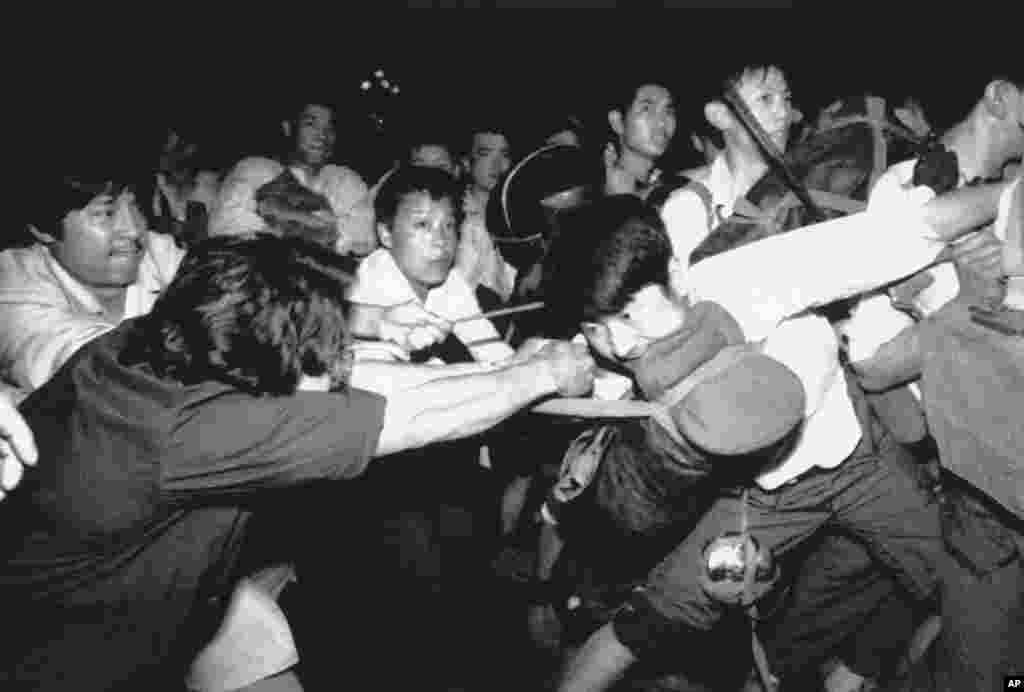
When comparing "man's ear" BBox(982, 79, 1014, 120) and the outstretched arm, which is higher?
"man's ear" BBox(982, 79, 1014, 120)

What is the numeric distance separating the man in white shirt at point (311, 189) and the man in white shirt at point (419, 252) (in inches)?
12.9

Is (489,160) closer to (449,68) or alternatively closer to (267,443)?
(267,443)

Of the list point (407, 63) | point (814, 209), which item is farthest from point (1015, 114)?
point (407, 63)

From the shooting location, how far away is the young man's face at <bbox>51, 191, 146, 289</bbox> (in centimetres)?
298

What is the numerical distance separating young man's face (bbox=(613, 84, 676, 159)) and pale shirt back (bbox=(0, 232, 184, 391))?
2699mm

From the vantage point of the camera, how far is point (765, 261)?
81.3 inches

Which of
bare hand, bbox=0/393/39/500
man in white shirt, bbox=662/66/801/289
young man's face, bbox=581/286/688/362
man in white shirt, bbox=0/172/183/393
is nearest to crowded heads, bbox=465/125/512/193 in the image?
man in white shirt, bbox=662/66/801/289

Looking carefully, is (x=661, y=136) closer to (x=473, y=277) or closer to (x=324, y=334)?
(x=473, y=277)

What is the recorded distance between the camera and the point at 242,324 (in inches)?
A: 76.9

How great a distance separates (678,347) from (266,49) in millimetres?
8435

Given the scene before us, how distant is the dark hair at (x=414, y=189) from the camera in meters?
3.49

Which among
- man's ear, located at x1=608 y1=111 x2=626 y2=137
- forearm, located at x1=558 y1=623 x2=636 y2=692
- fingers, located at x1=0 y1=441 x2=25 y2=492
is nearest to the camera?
fingers, located at x1=0 y1=441 x2=25 y2=492

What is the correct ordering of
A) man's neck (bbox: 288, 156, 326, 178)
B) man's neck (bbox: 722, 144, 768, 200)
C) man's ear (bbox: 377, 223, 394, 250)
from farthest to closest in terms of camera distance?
man's neck (bbox: 288, 156, 326, 178) < man's ear (bbox: 377, 223, 394, 250) < man's neck (bbox: 722, 144, 768, 200)

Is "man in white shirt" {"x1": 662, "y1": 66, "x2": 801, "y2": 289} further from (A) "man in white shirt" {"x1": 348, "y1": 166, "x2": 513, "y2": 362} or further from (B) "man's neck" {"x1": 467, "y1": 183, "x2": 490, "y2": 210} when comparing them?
(B) "man's neck" {"x1": 467, "y1": 183, "x2": 490, "y2": 210}
